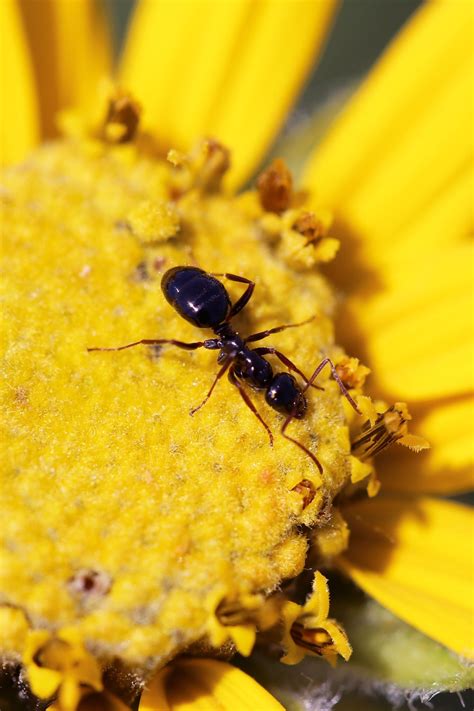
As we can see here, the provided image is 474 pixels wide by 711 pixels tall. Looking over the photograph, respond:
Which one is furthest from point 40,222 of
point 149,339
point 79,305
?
point 149,339

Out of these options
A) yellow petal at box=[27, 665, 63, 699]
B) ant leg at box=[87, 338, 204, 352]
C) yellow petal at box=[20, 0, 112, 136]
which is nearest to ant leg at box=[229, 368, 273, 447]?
ant leg at box=[87, 338, 204, 352]

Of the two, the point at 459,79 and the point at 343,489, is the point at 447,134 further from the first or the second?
the point at 343,489

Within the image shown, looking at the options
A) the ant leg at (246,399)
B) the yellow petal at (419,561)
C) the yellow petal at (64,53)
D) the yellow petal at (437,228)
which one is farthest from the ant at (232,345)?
the yellow petal at (64,53)

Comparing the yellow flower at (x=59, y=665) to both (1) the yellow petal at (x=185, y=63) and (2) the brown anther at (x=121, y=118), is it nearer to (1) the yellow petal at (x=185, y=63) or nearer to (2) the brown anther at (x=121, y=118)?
(2) the brown anther at (x=121, y=118)

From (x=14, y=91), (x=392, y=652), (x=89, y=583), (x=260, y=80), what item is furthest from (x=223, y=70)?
(x=392, y=652)

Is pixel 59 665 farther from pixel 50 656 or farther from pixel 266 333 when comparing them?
pixel 266 333

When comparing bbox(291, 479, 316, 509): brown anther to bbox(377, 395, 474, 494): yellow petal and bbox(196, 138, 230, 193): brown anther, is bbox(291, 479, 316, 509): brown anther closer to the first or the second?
bbox(377, 395, 474, 494): yellow petal
